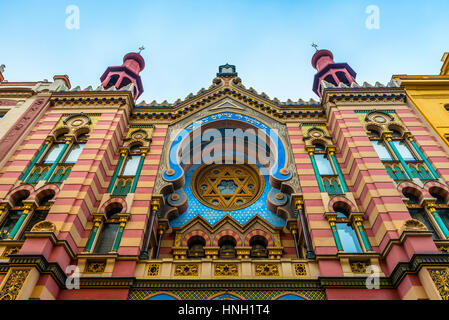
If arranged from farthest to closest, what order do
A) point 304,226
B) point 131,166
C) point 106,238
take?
point 131,166
point 304,226
point 106,238

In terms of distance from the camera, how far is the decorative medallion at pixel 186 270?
10.5 m

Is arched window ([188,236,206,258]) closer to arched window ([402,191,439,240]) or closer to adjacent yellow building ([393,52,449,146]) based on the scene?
arched window ([402,191,439,240])

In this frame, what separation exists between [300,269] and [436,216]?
198 inches

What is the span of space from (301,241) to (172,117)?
8.61m

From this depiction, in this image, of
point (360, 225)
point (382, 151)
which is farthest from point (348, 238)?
point (382, 151)

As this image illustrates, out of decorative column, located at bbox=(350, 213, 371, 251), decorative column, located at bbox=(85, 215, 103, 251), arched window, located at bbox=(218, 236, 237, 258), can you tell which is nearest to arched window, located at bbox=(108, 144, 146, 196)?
decorative column, located at bbox=(85, 215, 103, 251)

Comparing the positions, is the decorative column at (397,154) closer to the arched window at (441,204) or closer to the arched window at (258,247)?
the arched window at (441,204)

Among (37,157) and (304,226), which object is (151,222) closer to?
(304,226)

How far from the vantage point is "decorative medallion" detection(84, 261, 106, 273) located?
10.4 m

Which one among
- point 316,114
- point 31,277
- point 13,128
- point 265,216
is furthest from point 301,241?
point 13,128

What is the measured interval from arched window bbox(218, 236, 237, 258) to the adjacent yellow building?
33.3 feet

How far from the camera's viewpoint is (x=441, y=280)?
340 inches

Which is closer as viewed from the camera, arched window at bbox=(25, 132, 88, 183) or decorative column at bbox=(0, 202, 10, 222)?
decorative column at bbox=(0, 202, 10, 222)

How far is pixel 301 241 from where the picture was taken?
12094 millimetres
